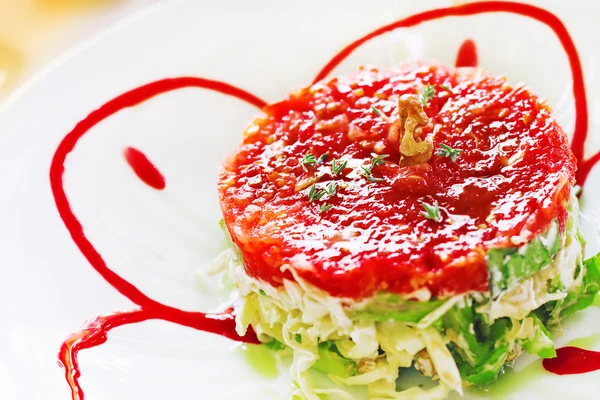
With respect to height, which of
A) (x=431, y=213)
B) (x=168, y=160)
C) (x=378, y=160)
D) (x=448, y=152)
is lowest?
(x=431, y=213)

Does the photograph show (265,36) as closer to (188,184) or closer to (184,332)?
(188,184)

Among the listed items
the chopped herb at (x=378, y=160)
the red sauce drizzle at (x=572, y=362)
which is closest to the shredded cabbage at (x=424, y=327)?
the red sauce drizzle at (x=572, y=362)

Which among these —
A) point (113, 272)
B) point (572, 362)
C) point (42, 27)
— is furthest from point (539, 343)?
point (42, 27)

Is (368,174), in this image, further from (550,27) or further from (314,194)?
(550,27)

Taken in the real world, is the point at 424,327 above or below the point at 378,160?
below

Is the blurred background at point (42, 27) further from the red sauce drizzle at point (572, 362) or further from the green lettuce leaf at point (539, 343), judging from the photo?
the red sauce drizzle at point (572, 362)

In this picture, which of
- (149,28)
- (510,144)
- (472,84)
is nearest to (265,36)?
(149,28)
